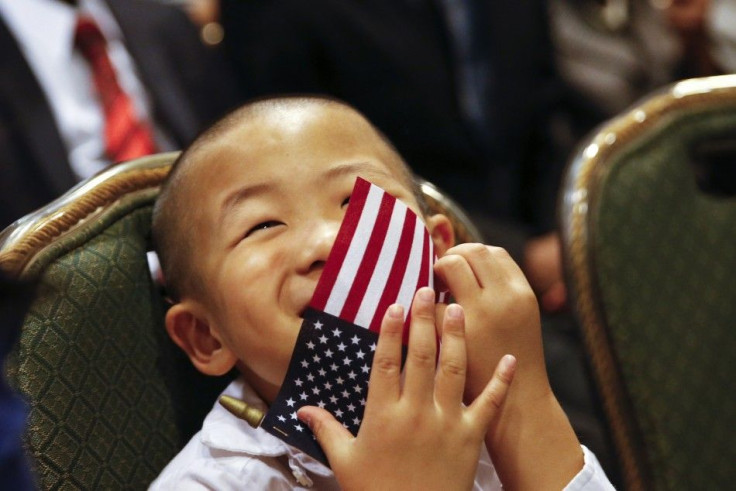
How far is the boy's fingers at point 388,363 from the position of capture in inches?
31.2

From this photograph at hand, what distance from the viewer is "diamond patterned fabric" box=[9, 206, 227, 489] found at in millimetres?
857

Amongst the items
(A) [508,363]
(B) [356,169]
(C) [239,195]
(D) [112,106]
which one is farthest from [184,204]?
(D) [112,106]

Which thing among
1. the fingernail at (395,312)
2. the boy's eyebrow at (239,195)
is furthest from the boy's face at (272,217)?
the fingernail at (395,312)

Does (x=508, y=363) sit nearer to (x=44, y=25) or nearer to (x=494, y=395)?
(x=494, y=395)

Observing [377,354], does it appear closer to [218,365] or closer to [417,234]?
[417,234]

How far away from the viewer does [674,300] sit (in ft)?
4.00

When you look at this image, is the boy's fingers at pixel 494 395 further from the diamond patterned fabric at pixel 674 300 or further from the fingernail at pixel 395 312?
the diamond patterned fabric at pixel 674 300

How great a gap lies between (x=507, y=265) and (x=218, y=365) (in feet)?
1.15

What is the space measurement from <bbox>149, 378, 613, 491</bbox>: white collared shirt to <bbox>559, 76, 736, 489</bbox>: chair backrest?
0.28m

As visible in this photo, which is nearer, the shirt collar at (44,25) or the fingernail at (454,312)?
the fingernail at (454,312)

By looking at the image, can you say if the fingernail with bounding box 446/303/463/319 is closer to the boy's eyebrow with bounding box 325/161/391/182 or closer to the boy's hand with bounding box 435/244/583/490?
the boy's hand with bounding box 435/244/583/490

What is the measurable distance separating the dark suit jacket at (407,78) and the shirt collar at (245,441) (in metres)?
1.30

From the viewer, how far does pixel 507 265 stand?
906mm

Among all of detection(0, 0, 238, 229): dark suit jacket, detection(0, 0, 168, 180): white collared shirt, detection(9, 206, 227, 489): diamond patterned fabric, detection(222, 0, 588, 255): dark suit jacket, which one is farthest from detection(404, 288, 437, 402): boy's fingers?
detection(0, 0, 168, 180): white collared shirt
